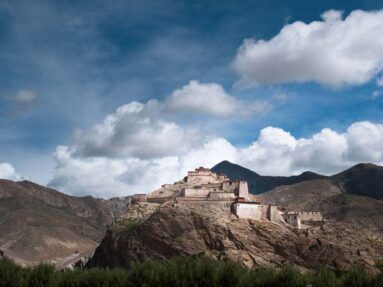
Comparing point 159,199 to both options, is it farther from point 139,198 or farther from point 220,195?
point 220,195

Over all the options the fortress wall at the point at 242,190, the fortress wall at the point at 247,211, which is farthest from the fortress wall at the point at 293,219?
the fortress wall at the point at 242,190

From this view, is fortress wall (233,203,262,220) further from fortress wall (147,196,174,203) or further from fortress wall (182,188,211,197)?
fortress wall (147,196,174,203)

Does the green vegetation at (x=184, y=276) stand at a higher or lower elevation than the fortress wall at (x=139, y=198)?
lower

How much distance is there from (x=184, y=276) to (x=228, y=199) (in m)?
54.6

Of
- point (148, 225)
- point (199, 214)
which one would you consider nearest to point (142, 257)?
point (148, 225)

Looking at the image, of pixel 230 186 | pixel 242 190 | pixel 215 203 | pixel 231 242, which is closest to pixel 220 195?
pixel 215 203

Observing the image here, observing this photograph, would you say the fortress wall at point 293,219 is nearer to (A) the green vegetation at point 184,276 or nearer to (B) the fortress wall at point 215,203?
(B) the fortress wall at point 215,203

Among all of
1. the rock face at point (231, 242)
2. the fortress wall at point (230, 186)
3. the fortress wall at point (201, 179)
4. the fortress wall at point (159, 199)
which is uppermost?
the fortress wall at point (201, 179)

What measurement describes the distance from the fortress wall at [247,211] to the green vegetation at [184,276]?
47.7 meters

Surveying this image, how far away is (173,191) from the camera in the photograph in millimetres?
119188

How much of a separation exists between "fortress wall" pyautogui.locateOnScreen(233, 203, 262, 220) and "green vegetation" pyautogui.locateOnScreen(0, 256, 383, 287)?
47712mm

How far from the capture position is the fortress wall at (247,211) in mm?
103875

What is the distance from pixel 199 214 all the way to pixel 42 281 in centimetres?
4987

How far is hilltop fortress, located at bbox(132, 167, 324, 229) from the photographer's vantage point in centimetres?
10544
